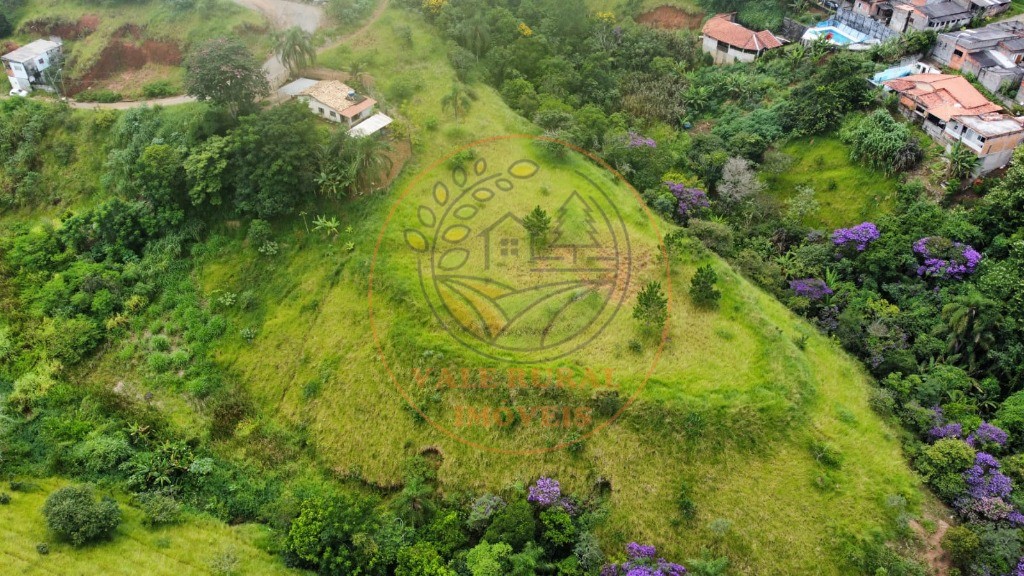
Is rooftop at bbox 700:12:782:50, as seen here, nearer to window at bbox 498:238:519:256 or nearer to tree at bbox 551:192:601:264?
tree at bbox 551:192:601:264

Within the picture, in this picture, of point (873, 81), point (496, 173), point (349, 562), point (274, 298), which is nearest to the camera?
point (349, 562)

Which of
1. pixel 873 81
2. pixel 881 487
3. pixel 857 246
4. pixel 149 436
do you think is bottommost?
pixel 149 436

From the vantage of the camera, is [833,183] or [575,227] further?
[833,183]

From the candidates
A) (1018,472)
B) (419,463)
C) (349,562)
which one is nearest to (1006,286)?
(1018,472)

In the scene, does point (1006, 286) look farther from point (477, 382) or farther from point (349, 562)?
point (349, 562)

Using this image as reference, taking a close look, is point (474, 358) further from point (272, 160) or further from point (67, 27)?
point (67, 27)

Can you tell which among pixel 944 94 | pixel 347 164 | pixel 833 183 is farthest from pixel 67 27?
pixel 944 94
